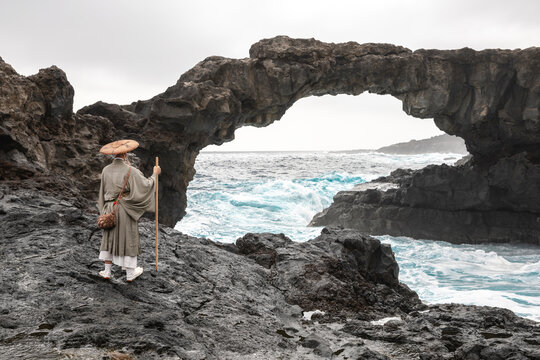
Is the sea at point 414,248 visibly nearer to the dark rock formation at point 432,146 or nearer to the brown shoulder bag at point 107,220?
the brown shoulder bag at point 107,220

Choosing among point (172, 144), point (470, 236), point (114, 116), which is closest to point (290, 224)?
point (470, 236)

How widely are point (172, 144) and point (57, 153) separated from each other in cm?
596

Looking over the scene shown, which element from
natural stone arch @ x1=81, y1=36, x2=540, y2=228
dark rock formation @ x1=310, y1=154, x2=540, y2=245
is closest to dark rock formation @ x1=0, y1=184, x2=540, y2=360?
natural stone arch @ x1=81, y1=36, x2=540, y2=228

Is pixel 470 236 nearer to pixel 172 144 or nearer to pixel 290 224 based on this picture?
pixel 290 224

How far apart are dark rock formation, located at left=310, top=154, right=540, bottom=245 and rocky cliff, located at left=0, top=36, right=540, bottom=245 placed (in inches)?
5.2

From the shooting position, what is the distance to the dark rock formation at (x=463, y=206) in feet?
70.6

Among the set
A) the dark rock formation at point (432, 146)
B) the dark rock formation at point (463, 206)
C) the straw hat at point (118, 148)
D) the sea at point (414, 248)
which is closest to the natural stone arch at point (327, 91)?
the dark rock formation at point (463, 206)

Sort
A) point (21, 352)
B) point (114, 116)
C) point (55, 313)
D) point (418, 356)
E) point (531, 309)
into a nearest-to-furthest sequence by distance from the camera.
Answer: point (21, 352)
point (55, 313)
point (418, 356)
point (531, 309)
point (114, 116)

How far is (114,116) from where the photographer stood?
1509 centimetres

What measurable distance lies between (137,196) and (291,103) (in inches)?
587

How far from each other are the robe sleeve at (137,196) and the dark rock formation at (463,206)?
20.7 m

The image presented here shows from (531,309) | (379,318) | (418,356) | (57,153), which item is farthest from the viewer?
(531,309)

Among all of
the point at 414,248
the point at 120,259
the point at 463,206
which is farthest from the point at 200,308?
the point at 463,206

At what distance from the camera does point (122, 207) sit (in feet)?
17.3
